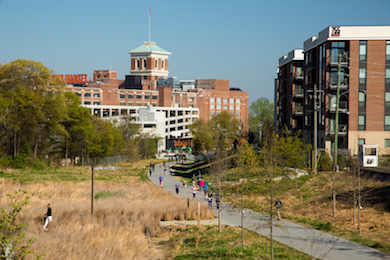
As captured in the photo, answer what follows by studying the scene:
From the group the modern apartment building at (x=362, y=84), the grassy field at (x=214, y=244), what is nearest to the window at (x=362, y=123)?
the modern apartment building at (x=362, y=84)

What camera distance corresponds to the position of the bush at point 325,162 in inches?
1689

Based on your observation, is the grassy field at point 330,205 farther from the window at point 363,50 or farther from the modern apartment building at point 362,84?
the window at point 363,50

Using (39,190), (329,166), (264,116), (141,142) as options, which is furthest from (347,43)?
(264,116)

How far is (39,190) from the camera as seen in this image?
34500 mm

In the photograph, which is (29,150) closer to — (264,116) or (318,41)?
(318,41)

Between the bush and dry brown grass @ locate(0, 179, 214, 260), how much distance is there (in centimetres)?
1706

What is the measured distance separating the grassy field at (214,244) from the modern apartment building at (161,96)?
306 feet

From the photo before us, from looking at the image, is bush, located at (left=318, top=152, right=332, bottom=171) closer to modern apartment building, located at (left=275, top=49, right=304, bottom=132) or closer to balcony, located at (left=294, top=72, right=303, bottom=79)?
modern apartment building, located at (left=275, top=49, right=304, bottom=132)

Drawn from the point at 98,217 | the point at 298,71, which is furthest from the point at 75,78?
the point at 98,217

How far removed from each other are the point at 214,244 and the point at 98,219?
730 cm

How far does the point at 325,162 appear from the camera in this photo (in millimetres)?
43219

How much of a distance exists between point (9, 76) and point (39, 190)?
27197 millimetres

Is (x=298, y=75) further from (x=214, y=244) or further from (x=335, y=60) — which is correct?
(x=214, y=244)

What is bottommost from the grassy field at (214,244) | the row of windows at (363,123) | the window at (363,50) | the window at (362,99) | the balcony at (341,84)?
the grassy field at (214,244)
